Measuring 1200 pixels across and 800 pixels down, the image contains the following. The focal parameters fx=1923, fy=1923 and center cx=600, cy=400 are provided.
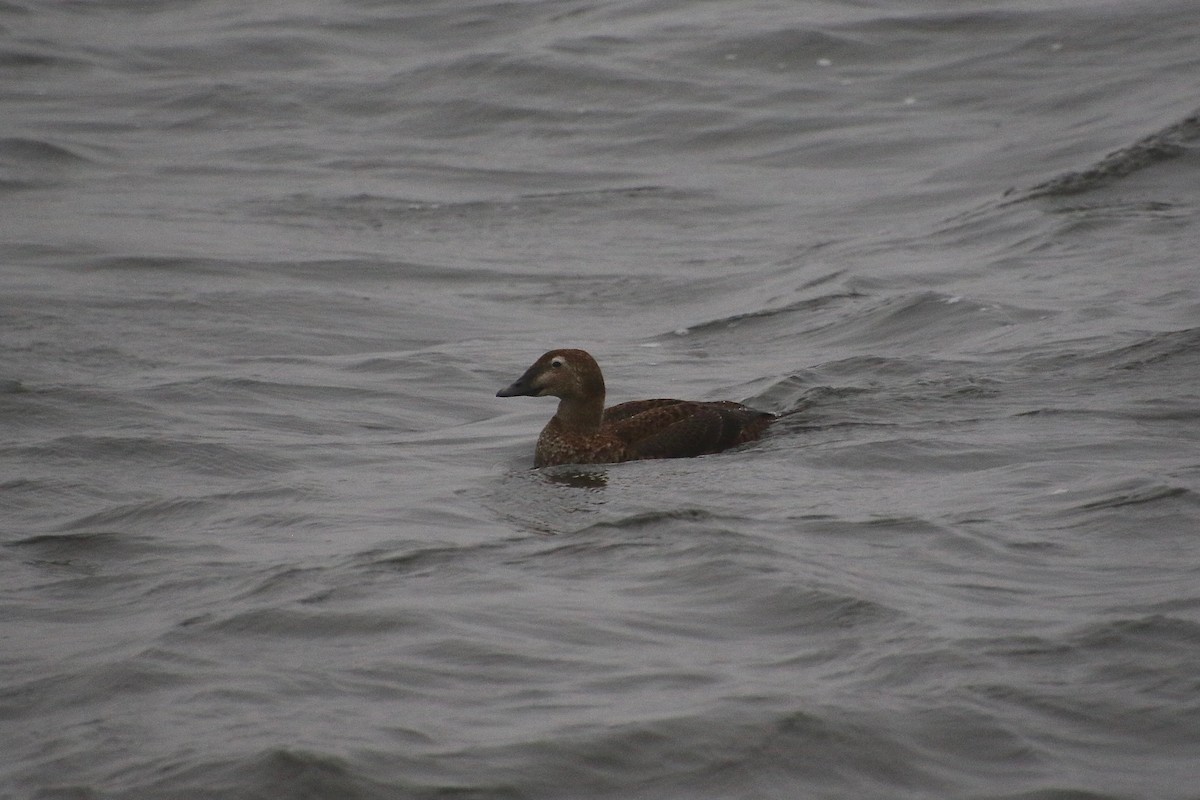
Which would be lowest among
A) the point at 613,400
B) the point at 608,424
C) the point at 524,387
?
the point at 613,400

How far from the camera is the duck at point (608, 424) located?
32.4 feet

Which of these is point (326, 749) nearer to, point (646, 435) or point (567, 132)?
point (646, 435)

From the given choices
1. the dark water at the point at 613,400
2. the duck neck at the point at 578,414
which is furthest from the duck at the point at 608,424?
the dark water at the point at 613,400

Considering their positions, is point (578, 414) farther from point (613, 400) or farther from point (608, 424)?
point (613, 400)

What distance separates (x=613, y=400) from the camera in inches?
466

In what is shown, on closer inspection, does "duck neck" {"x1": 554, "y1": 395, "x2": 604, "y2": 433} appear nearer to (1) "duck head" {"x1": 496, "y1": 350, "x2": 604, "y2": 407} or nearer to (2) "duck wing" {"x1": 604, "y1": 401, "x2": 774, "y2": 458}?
(1) "duck head" {"x1": 496, "y1": 350, "x2": 604, "y2": 407}

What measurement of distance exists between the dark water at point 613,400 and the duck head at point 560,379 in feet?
1.41

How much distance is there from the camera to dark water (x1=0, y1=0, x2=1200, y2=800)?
618 cm

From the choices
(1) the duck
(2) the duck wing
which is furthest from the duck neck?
(2) the duck wing

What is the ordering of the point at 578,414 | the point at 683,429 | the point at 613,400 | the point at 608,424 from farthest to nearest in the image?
1. the point at 613,400
2. the point at 608,424
3. the point at 578,414
4. the point at 683,429

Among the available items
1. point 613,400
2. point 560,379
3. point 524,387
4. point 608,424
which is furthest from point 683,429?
point 613,400

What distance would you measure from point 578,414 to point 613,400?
69.7 inches

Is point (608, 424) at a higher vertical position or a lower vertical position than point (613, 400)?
higher

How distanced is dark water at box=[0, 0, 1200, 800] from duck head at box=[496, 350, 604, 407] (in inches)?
16.9
